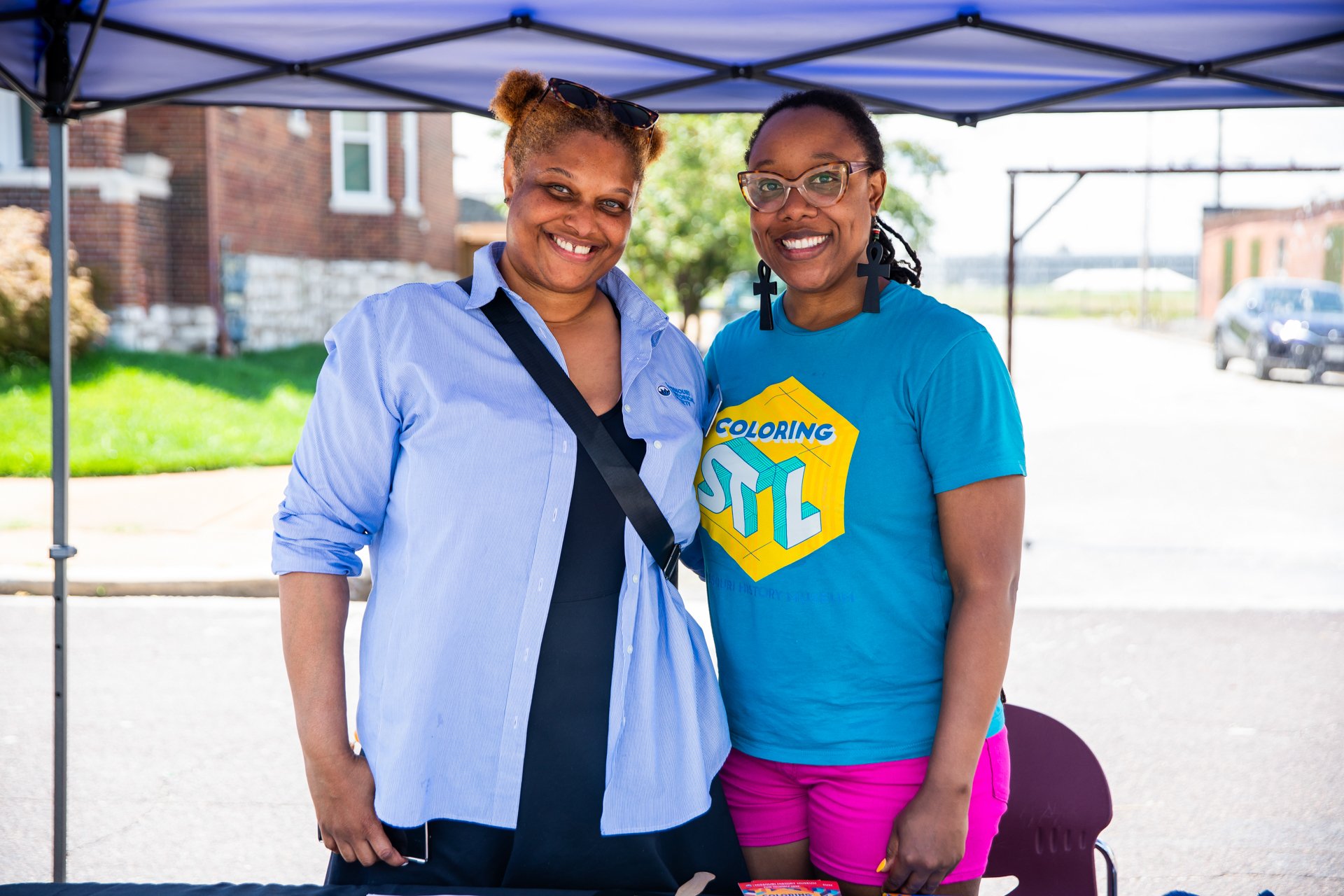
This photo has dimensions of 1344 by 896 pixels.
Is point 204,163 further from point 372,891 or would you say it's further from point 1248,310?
point 1248,310

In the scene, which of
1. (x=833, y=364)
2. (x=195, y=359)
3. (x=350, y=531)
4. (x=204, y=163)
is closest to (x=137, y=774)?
Answer: (x=350, y=531)

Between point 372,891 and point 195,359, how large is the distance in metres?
13.8

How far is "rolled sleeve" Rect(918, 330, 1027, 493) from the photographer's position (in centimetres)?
182

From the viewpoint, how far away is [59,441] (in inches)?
133

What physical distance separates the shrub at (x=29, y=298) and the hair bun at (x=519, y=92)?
39.7 ft

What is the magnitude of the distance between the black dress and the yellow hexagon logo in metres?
0.26

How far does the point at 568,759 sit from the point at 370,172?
18682mm

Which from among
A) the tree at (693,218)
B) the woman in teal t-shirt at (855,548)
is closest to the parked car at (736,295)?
the tree at (693,218)

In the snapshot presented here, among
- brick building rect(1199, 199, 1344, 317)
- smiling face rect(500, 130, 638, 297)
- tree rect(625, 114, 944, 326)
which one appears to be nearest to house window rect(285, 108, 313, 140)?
tree rect(625, 114, 944, 326)

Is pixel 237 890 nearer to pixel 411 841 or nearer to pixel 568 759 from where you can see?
pixel 411 841

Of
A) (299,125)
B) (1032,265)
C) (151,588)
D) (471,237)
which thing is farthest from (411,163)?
(1032,265)

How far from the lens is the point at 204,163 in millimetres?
14641

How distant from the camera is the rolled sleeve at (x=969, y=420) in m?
1.82

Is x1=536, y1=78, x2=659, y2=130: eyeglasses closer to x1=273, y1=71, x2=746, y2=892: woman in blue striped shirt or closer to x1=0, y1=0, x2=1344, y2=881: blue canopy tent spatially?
x1=273, y1=71, x2=746, y2=892: woman in blue striped shirt
